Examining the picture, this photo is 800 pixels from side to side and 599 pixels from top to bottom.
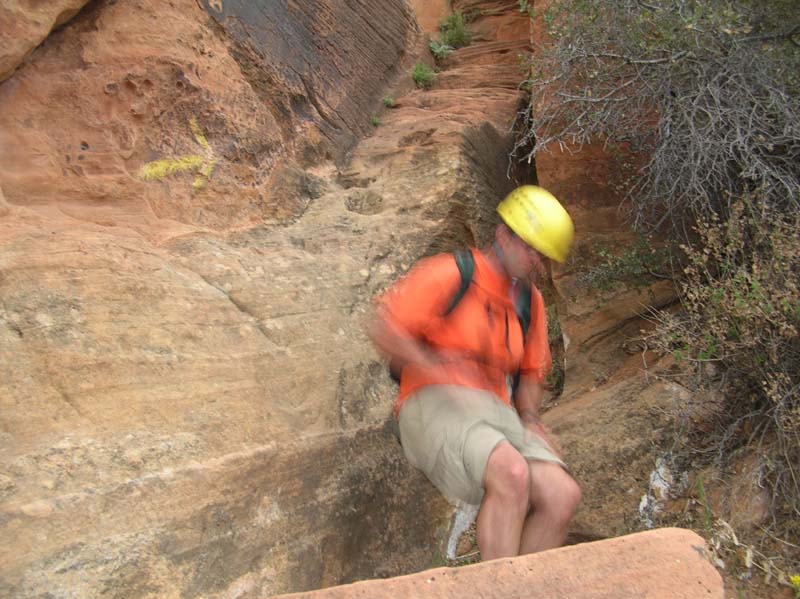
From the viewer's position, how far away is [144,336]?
9.98ft

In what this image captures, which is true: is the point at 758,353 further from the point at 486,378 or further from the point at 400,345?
the point at 400,345

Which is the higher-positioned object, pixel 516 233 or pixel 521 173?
pixel 516 233

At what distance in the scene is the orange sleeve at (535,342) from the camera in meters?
3.09

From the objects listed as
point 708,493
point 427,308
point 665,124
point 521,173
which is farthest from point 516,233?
point 521,173

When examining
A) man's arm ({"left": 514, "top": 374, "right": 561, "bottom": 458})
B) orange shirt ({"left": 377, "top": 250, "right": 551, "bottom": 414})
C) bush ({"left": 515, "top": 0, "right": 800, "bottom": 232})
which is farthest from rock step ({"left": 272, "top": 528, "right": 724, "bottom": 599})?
bush ({"left": 515, "top": 0, "right": 800, "bottom": 232})

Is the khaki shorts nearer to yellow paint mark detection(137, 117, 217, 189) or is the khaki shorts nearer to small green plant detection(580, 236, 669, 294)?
yellow paint mark detection(137, 117, 217, 189)

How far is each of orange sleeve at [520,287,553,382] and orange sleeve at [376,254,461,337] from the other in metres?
0.47

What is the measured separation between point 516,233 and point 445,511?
1550mm

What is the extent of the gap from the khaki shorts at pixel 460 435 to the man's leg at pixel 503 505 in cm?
6

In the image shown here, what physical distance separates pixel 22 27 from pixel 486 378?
2852mm

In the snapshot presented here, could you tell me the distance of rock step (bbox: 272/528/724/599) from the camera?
1854 millimetres

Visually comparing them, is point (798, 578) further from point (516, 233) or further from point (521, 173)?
point (521, 173)

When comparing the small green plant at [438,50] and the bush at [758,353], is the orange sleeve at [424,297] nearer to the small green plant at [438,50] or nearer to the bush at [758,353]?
the bush at [758,353]

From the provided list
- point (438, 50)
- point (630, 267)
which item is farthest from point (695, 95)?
point (438, 50)
